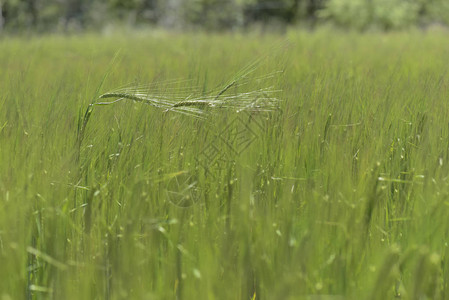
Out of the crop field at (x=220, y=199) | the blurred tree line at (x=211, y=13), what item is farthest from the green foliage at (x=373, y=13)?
the crop field at (x=220, y=199)

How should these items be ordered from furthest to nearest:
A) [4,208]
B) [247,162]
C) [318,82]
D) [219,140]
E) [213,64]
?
[213,64] < [318,82] < [219,140] < [247,162] < [4,208]

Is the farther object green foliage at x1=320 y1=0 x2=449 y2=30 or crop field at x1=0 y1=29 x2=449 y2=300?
green foliage at x1=320 y1=0 x2=449 y2=30

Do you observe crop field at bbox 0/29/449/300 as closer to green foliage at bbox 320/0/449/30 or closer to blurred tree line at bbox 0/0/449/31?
blurred tree line at bbox 0/0/449/31

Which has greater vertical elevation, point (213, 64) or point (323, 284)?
point (213, 64)

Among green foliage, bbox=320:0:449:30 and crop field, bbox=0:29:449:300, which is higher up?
green foliage, bbox=320:0:449:30

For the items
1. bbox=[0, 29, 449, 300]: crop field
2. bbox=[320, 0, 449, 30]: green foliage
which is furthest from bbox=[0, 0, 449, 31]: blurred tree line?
bbox=[0, 29, 449, 300]: crop field

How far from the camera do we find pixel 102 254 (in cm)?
89

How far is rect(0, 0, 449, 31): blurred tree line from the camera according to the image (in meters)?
13.2

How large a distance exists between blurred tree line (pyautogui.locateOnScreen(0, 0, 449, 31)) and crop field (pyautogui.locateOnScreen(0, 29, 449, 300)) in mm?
11433

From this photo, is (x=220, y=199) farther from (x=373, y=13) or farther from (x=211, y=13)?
(x=211, y=13)

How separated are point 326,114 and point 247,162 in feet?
1.26

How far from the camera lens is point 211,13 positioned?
16.1m

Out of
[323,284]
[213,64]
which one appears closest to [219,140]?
[323,284]

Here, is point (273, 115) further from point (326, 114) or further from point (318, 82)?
point (318, 82)
